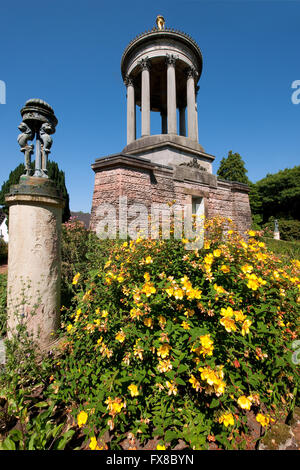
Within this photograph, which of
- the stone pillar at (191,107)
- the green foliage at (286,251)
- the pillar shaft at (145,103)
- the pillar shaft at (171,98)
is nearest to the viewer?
the green foliage at (286,251)

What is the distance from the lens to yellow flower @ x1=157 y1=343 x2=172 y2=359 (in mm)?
1613

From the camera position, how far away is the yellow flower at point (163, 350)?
63.5 inches

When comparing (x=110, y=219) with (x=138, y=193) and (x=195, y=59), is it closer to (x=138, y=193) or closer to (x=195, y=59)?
(x=138, y=193)

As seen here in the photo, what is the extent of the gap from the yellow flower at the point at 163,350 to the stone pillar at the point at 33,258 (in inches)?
64.7

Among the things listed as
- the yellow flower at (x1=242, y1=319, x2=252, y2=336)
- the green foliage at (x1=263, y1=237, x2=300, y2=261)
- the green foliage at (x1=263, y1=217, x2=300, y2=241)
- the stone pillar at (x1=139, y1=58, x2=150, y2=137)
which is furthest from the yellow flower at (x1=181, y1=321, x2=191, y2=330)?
the green foliage at (x1=263, y1=217, x2=300, y2=241)

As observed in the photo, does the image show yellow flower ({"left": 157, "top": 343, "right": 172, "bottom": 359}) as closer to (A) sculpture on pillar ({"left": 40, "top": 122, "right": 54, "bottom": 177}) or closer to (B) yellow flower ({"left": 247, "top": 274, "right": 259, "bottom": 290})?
(B) yellow flower ({"left": 247, "top": 274, "right": 259, "bottom": 290})

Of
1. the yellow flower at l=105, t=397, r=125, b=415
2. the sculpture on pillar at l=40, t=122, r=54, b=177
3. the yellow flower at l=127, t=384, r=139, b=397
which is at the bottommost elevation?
the yellow flower at l=105, t=397, r=125, b=415

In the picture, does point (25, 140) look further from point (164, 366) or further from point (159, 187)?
point (159, 187)

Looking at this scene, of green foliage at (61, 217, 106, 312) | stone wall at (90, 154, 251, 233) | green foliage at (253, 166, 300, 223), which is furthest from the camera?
green foliage at (253, 166, 300, 223)

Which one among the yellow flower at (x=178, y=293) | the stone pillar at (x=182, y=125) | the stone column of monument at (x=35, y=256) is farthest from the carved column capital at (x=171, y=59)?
the yellow flower at (x=178, y=293)

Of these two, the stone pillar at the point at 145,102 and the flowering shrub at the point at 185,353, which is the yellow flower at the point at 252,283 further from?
the stone pillar at the point at 145,102

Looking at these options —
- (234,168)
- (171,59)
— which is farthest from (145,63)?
(234,168)

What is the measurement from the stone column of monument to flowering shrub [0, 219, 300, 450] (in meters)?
0.58

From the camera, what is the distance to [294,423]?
1844 mm
